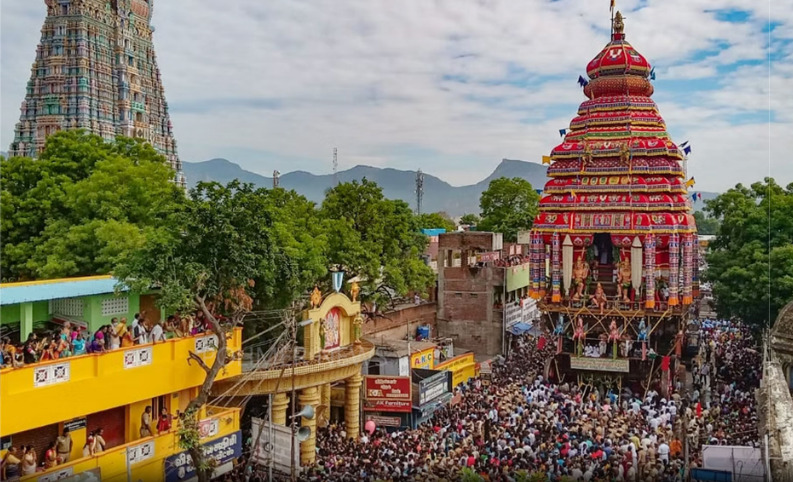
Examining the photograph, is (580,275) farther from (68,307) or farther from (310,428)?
(68,307)

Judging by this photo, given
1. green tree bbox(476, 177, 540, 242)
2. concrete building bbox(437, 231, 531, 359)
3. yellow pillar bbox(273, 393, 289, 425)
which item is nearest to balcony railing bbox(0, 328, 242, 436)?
yellow pillar bbox(273, 393, 289, 425)

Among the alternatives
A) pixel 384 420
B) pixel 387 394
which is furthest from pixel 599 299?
pixel 384 420

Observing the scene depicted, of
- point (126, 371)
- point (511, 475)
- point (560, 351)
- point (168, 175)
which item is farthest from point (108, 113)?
point (511, 475)

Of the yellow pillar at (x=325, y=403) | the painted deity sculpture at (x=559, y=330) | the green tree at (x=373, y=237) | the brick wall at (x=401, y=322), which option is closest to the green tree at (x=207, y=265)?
the yellow pillar at (x=325, y=403)

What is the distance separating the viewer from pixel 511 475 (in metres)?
18.3

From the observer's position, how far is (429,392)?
24.9 m

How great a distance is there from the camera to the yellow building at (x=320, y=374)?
2075 cm

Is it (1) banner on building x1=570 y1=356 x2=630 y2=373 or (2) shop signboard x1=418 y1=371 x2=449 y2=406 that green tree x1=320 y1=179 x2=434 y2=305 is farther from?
(1) banner on building x1=570 y1=356 x2=630 y2=373

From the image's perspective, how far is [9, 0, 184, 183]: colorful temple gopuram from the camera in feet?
184

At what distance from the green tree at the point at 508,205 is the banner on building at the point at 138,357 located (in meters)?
41.1

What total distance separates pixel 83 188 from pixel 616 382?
22215 millimetres

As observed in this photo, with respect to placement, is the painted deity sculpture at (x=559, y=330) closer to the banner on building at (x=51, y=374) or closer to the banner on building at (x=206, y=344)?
the banner on building at (x=206, y=344)

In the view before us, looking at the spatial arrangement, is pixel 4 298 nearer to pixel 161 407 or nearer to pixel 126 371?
pixel 126 371

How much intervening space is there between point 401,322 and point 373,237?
23.7 ft
